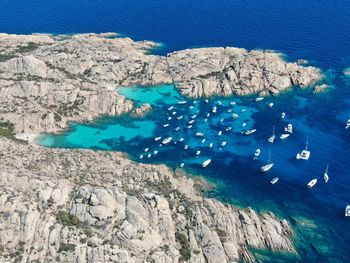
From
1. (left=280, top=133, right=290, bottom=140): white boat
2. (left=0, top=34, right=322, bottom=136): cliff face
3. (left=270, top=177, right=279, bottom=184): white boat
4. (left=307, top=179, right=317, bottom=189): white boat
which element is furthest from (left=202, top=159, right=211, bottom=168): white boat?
(left=0, top=34, right=322, bottom=136): cliff face

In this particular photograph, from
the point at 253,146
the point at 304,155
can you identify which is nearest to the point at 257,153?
the point at 253,146

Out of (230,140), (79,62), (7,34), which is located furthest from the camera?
(7,34)

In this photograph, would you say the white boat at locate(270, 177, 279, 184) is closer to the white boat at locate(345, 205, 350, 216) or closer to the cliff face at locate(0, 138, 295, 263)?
the cliff face at locate(0, 138, 295, 263)

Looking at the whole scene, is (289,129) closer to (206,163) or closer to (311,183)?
(311,183)

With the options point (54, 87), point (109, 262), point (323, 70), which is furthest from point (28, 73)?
point (323, 70)

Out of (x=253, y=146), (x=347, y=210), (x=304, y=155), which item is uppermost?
(x=304, y=155)

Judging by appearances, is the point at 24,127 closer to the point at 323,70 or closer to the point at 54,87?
the point at 54,87
